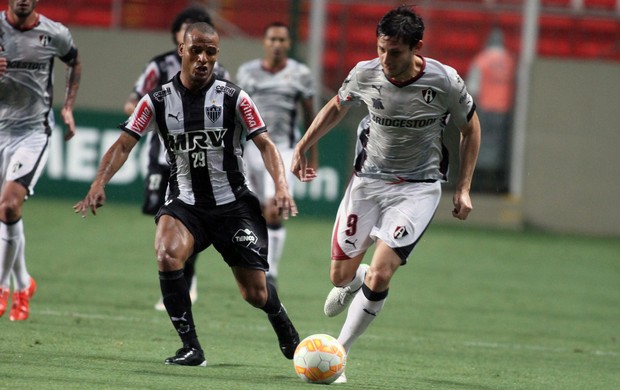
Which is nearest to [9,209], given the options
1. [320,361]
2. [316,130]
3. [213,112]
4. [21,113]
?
[21,113]

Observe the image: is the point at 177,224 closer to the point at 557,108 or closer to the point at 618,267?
the point at 618,267

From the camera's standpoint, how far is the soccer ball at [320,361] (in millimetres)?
6461

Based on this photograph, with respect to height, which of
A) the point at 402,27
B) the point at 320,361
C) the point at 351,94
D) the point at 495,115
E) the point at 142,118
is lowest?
the point at 495,115

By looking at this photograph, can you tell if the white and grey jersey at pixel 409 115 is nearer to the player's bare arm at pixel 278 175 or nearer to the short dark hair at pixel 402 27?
the short dark hair at pixel 402 27

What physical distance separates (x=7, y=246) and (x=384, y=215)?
303cm

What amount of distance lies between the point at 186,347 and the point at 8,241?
94.8 inches

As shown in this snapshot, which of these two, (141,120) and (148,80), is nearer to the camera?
(141,120)

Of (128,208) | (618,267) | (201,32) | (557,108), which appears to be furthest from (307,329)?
(557,108)

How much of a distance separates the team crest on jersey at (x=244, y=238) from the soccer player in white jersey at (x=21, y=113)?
7.79 feet

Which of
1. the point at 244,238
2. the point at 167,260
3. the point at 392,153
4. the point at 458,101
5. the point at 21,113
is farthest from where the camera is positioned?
the point at 21,113

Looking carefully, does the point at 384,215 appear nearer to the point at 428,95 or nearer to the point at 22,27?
the point at 428,95

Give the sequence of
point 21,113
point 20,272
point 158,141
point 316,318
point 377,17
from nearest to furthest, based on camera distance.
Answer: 1. point 21,113
2. point 20,272
3. point 158,141
4. point 316,318
5. point 377,17

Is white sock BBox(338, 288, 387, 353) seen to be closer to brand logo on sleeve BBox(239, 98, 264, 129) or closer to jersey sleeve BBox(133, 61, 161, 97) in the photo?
brand logo on sleeve BBox(239, 98, 264, 129)

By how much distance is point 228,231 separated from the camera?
695 centimetres
